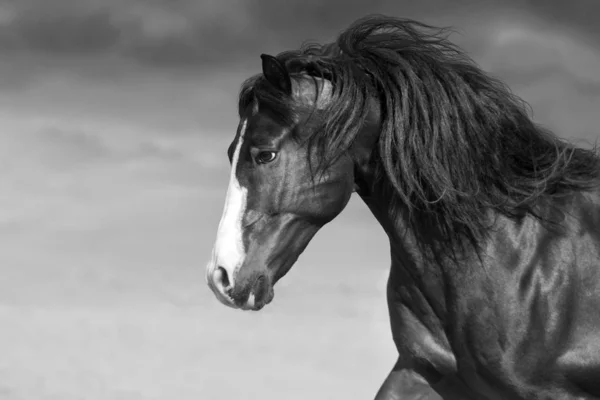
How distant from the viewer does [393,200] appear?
14.8 ft

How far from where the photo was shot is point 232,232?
13.9 ft

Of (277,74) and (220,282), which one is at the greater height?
(277,74)

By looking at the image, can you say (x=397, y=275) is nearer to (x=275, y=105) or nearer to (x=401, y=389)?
(x=401, y=389)

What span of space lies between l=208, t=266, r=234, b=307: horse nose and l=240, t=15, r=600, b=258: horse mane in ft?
2.32

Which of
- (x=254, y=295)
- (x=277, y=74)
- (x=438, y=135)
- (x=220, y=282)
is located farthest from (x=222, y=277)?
(x=438, y=135)

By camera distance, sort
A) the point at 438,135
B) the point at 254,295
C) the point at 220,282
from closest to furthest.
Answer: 1. the point at 220,282
2. the point at 254,295
3. the point at 438,135

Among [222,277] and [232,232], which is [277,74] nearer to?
[232,232]

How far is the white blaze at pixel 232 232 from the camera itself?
13.8 feet

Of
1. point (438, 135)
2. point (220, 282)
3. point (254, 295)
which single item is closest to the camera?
point (220, 282)

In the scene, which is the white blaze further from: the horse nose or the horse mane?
the horse mane

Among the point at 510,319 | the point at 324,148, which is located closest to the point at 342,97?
the point at 324,148

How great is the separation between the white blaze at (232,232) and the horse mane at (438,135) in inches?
15.2

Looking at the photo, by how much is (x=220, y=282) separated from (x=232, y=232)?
0.23m

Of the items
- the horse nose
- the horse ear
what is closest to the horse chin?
the horse nose
